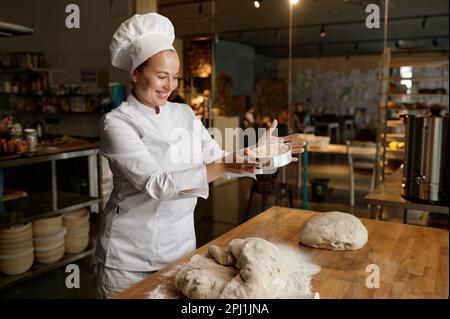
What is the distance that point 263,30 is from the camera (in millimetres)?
6258

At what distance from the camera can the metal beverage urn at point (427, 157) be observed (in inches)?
72.1

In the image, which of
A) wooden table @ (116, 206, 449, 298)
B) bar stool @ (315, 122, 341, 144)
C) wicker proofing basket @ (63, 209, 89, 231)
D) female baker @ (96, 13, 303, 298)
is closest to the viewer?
wooden table @ (116, 206, 449, 298)

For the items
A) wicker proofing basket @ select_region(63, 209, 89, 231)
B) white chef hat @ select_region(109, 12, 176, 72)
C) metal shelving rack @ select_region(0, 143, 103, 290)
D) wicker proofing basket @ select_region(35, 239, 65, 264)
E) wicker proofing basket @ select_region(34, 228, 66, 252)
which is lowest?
wicker proofing basket @ select_region(35, 239, 65, 264)

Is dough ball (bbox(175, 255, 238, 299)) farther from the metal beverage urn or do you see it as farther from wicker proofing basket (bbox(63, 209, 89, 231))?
wicker proofing basket (bbox(63, 209, 89, 231))

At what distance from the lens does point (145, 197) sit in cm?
122

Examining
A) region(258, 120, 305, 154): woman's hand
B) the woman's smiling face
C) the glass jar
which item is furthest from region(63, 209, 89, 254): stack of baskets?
region(258, 120, 305, 154): woman's hand

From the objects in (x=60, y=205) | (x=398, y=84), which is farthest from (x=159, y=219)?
(x=398, y=84)

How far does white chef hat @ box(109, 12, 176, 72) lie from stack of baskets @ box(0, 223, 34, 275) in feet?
6.40

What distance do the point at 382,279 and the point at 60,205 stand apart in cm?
257

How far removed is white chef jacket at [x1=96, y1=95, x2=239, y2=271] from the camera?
1.12 metres

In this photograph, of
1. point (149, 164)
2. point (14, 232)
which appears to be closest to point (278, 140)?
point (149, 164)

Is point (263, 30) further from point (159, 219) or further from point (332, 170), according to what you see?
point (159, 219)

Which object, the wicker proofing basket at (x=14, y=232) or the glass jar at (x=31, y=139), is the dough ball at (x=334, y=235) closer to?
the wicker proofing basket at (x=14, y=232)

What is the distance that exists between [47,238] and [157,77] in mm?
2130
